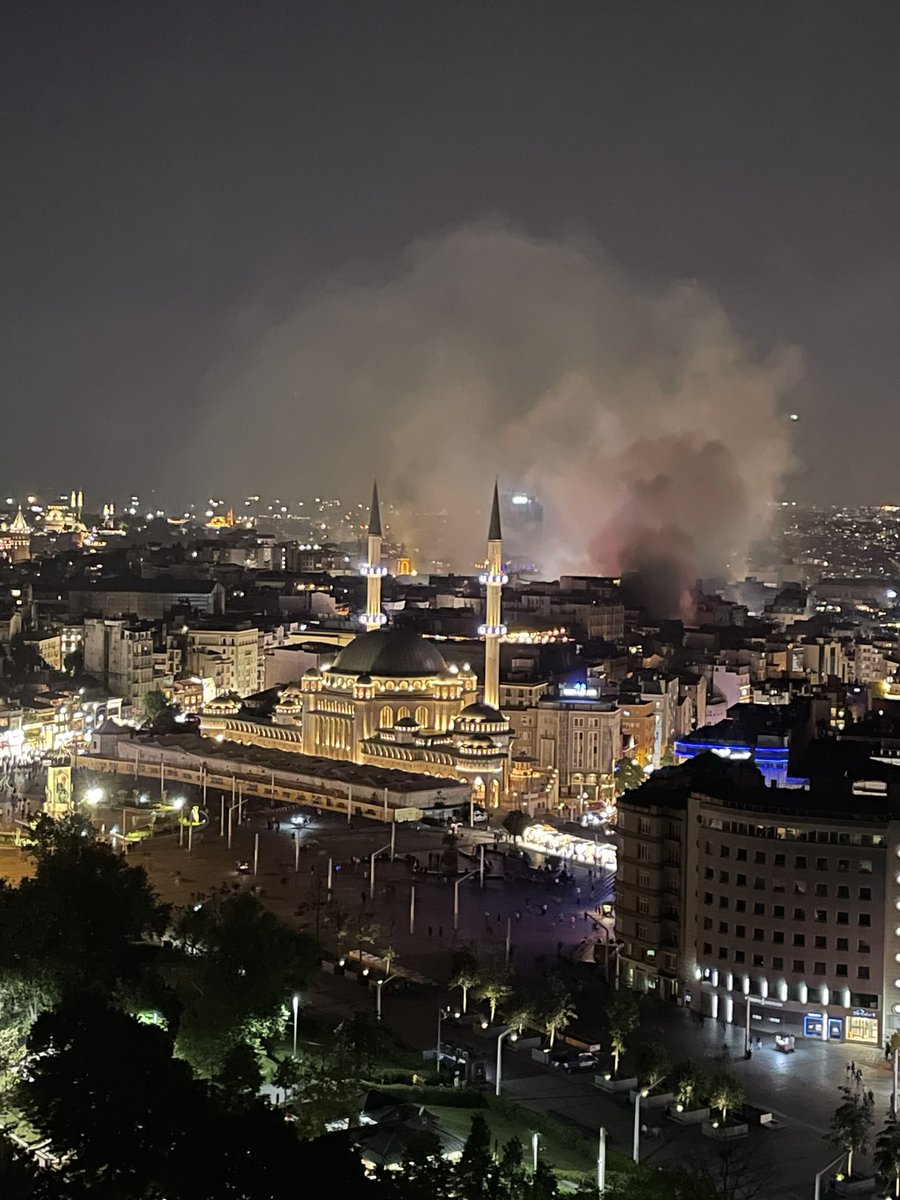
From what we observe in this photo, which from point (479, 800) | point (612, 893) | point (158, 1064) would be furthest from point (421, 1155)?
point (479, 800)

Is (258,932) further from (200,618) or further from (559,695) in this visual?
(200,618)

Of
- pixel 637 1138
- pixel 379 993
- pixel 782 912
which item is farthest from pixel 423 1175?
pixel 782 912

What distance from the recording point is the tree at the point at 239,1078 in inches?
613

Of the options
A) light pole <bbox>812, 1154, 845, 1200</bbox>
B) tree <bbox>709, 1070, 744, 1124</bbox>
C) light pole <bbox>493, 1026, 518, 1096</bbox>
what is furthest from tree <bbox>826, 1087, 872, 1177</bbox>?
light pole <bbox>493, 1026, 518, 1096</bbox>

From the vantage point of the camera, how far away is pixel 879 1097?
58.5 feet

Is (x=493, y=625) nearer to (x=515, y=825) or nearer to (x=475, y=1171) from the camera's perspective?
(x=515, y=825)

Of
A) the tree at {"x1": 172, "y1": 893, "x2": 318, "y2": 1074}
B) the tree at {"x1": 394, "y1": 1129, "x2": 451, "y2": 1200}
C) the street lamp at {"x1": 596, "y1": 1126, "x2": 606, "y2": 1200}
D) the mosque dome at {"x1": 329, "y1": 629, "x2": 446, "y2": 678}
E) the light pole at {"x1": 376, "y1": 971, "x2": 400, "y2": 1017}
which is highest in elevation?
the mosque dome at {"x1": 329, "y1": 629, "x2": 446, "y2": 678}

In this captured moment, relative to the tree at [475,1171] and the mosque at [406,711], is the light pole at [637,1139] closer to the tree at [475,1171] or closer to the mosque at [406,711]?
the tree at [475,1171]

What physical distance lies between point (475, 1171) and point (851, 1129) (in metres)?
3.87

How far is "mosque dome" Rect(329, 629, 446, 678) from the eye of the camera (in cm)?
3800

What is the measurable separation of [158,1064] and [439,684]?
2275 centimetres

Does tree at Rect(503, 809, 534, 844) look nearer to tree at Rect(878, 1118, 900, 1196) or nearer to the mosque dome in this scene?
the mosque dome

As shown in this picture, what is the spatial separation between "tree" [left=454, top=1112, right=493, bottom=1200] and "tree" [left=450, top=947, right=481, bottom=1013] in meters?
5.60

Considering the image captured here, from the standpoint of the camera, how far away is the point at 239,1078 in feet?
51.9
